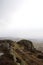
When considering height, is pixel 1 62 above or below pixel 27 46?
below

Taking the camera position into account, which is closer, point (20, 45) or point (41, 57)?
point (41, 57)

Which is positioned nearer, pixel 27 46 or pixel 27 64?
pixel 27 64

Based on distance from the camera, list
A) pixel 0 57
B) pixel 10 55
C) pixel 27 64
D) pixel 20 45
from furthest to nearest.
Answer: pixel 20 45 < pixel 27 64 < pixel 10 55 < pixel 0 57

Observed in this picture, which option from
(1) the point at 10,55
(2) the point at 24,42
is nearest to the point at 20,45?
(2) the point at 24,42

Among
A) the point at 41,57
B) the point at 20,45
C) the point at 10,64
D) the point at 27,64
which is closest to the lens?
the point at 10,64

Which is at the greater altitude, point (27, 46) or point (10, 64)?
point (27, 46)

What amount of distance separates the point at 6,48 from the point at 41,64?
644cm

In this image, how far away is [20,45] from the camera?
1879 inches

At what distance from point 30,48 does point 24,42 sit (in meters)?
2.23

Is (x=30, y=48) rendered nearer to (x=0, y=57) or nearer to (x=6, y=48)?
(x=6, y=48)

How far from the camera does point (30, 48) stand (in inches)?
1898

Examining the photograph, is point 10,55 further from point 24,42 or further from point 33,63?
point 24,42

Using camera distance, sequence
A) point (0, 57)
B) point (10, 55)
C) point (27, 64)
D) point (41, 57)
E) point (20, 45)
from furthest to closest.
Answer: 1. point (20, 45)
2. point (41, 57)
3. point (27, 64)
4. point (10, 55)
5. point (0, 57)

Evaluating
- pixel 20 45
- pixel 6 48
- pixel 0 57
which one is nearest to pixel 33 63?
pixel 6 48
